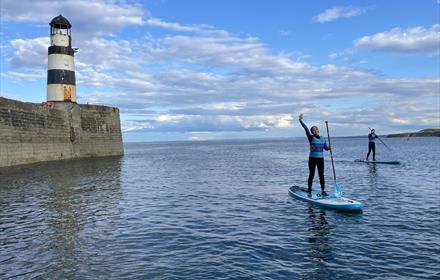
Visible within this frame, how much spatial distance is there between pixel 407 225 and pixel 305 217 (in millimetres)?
3177

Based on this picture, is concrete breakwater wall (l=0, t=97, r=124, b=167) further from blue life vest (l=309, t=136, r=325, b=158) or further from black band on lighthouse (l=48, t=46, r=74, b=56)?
blue life vest (l=309, t=136, r=325, b=158)

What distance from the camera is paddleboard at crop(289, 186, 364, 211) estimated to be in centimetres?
1433

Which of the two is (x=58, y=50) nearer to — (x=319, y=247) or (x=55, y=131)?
(x=55, y=131)

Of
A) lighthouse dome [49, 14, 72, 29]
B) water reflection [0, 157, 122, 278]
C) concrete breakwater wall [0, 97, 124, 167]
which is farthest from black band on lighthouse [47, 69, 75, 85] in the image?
water reflection [0, 157, 122, 278]

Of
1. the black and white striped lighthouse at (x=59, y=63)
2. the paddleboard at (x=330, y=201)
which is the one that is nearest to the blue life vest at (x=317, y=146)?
the paddleboard at (x=330, y=201)

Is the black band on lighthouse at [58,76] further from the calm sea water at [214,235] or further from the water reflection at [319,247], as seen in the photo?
the water reflection at [319,247]

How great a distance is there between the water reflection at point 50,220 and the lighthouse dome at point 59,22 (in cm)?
2734

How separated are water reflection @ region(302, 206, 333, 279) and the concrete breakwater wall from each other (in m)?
28.4

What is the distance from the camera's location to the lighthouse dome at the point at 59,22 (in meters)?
46.5

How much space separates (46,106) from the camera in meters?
43.2

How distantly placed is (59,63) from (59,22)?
16.0 ft

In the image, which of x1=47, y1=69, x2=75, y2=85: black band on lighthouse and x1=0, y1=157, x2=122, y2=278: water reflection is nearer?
x1=0, y1=157, x2=122, y2=278: water reflection

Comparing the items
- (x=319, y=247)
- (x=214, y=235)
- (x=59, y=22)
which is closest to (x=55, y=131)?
(x=59, y=22)

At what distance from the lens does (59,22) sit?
153 ft
